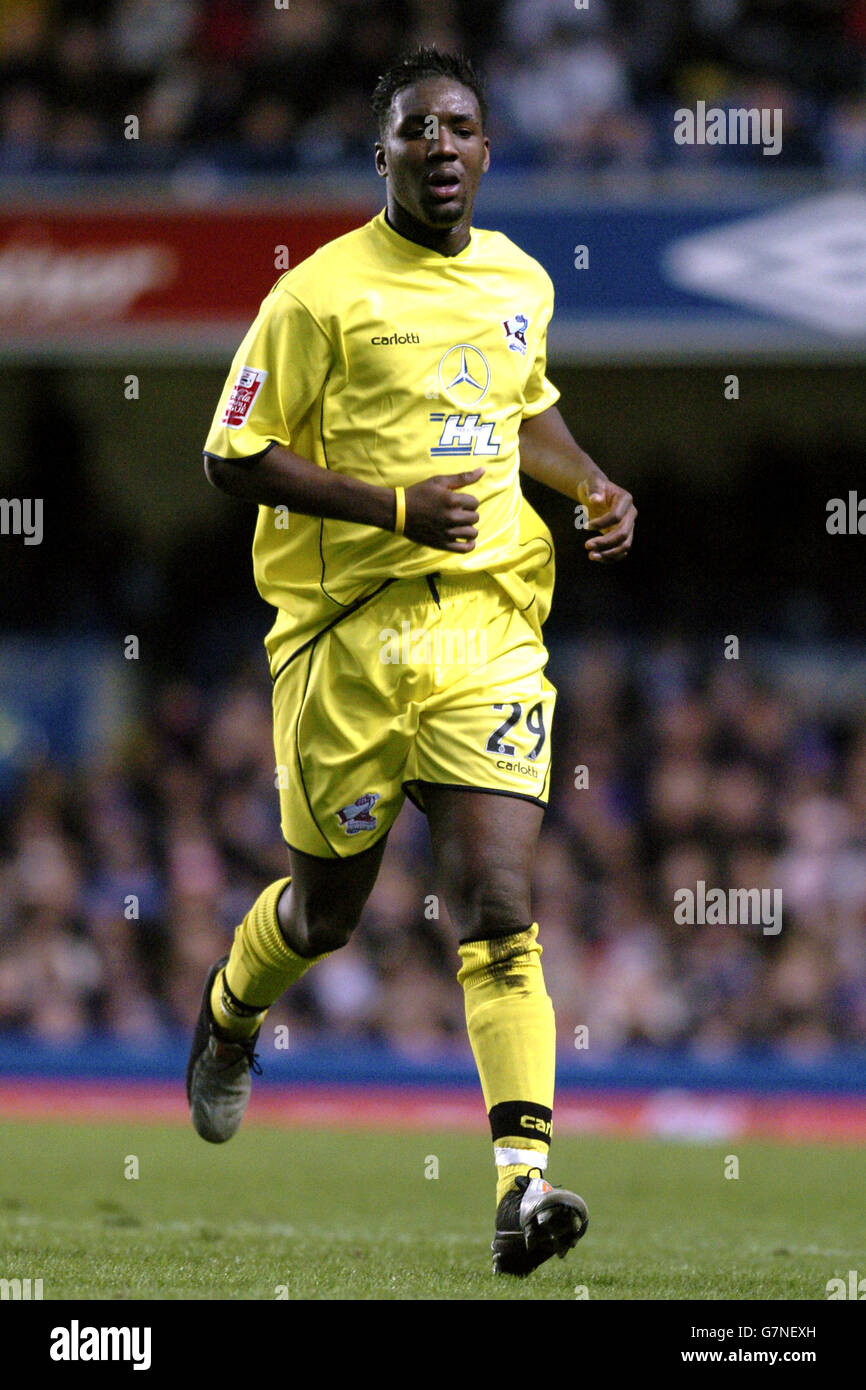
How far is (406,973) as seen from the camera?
10.2m

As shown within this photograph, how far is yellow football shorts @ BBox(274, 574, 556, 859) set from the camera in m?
4.38

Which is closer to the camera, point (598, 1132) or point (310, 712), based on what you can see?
point (310, 712)

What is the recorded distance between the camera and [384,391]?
4328 mm

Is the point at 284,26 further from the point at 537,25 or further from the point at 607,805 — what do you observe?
the point at 607,805

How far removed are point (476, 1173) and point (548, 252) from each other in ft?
16.5

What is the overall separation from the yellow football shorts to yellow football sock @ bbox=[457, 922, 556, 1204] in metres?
0.36

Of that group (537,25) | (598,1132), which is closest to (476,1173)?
(598,1132)

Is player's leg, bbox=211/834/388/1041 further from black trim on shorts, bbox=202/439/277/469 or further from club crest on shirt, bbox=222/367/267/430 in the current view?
club crest on shirt, bbox=222/367/267/430

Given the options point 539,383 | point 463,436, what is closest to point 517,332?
point 539,383

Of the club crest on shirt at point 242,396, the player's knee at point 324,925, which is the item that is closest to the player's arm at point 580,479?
the club crest on shirt at point 242,396

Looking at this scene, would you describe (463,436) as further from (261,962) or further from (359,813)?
(261,962)

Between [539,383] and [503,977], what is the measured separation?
4.57 ft

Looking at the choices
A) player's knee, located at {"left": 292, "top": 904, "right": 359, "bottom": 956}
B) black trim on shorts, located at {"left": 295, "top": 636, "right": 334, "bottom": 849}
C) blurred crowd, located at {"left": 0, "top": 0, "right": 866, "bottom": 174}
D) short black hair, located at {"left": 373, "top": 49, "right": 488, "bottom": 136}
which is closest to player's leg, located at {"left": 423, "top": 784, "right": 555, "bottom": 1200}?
black trim on shorts, located at {"left": 295, "top": 636, "right": 334, "bottom": 849}

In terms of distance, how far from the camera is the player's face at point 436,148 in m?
4.28
